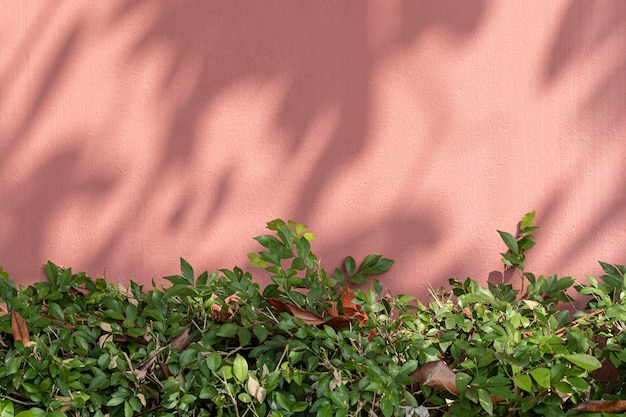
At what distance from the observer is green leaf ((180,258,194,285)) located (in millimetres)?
2363

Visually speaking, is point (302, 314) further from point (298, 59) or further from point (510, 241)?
point (298, 59)

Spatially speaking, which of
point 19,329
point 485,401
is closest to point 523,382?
point 485,401

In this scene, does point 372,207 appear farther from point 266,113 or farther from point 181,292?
point 181,292

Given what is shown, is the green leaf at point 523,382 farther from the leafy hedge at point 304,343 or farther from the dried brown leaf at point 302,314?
the dried brown leaf at point 302,314

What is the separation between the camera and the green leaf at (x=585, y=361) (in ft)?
6.42

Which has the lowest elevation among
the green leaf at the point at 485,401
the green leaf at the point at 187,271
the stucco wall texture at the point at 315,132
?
the green leaf at the point at 485,401

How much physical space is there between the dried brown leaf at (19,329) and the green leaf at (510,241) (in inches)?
61.2

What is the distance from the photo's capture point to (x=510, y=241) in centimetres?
242

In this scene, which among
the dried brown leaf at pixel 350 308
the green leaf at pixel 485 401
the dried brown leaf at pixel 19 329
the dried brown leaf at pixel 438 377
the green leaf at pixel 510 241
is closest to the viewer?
the green leaf at pixel 485 401

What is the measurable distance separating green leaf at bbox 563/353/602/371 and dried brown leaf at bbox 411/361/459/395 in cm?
32

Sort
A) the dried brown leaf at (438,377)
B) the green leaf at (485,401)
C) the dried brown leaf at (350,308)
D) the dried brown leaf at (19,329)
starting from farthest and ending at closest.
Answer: the dried brown leaf at (350,308), the dried brown leaf at (19,329), the dried brown leaf at (438,377), the green leaf at (485,401)

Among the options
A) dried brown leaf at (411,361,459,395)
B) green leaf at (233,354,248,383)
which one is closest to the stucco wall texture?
dried brown leaf at (411,361,459,395)

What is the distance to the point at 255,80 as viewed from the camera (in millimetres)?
2451

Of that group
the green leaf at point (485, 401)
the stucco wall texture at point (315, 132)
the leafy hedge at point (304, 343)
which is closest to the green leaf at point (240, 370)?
the leafy hedge at point (304, 343)
